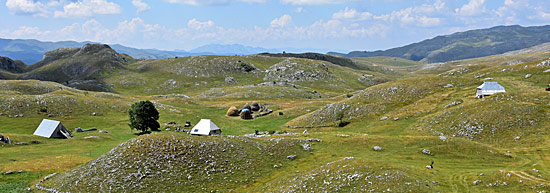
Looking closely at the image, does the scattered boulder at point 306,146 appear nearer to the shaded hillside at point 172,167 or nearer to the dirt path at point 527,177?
the shaded hillside at point 172,167

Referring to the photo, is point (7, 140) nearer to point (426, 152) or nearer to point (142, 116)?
point (142, 116)

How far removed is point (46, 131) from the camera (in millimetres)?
86312

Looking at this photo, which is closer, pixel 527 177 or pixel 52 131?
pixel 527 177

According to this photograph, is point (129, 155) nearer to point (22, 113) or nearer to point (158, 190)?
point (158, 190)

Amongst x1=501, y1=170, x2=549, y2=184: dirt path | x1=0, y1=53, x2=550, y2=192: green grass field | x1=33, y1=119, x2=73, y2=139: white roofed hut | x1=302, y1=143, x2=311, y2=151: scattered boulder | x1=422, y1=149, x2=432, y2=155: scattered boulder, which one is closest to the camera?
x1=501, y1=170, x2=549, y2=184: dirt path

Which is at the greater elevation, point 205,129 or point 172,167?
point 172,167

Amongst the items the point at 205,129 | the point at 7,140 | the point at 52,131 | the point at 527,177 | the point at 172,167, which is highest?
the point at 7,140

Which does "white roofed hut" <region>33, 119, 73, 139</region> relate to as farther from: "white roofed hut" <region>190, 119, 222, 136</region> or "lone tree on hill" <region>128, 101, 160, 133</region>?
"white roofed hut" <region>190, 119, 222, 136</region>

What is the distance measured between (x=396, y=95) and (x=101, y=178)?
82.2m

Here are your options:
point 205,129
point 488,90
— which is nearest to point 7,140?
point 205,129

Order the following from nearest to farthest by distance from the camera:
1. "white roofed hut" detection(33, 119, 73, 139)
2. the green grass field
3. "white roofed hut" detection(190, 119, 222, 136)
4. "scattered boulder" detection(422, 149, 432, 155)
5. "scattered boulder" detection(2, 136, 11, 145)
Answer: the green grass field → "scattered boulder" detection(422, 149, 432, 155) → "scattered boulder" detection(2, 136, 11, 145) → "white roofed hut" detection(33, 119, 73, 139) → "white roofed hut" detection(190, 119, 222, 136)

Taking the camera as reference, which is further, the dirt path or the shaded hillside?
the shaded hillside

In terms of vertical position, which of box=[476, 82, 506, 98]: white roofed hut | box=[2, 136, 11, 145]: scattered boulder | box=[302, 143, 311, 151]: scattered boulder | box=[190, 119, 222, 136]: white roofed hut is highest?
box=[476, 82, 506, 98]: white roofed hut

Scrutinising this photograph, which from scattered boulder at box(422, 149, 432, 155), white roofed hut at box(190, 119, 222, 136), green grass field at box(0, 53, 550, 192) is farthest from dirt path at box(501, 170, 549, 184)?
white roofed hut at box(190, 119, 222, 136)
